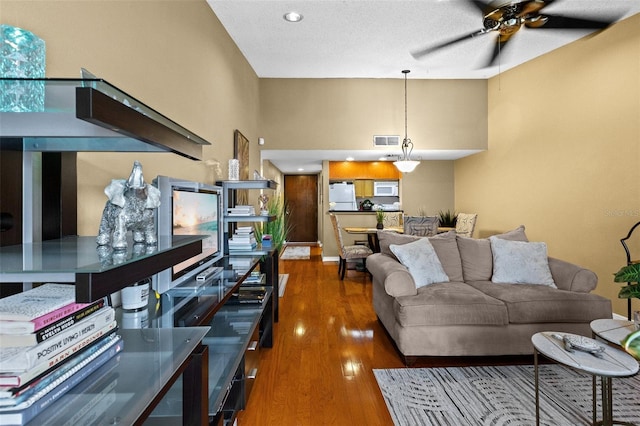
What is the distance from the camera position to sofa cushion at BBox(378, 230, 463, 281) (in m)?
3.18

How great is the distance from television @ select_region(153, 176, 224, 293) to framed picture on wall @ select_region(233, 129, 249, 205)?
4.92 feet

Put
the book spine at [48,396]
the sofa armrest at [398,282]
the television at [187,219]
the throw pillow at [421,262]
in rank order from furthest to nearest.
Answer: the throw pillow at [421,262]
the sofa armrest at [398,282]
the television at [187,219]
the book spine at [48,396]

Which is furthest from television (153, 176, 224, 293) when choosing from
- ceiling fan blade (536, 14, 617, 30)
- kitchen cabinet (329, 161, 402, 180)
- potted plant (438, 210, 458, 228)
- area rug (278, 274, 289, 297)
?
potted plant (438, 210, 458, 228)

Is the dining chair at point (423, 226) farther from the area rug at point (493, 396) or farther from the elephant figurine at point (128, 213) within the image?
the elephant figurine at point (128, 213)

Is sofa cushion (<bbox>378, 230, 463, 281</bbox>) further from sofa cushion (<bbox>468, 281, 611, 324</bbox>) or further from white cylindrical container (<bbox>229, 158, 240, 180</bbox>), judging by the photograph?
white cylindrical container (<bbox>229, 158, 240, 180</bbox>)

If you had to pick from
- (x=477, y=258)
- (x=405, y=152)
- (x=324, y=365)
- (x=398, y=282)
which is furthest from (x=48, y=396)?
(x=405, y=152)

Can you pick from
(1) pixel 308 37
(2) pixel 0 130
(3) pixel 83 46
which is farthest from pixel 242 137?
(2) pixel 0 130

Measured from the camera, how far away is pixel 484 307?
2510 mm

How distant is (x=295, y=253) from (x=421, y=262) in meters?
5.42

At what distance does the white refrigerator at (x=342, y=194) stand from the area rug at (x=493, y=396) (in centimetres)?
547

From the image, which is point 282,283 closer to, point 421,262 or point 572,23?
point 421,262

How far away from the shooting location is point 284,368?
2459mm

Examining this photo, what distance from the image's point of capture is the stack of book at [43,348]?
621mm

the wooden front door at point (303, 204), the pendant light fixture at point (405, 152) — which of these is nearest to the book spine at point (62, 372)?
the pendant light fixture at point (405, 152)
